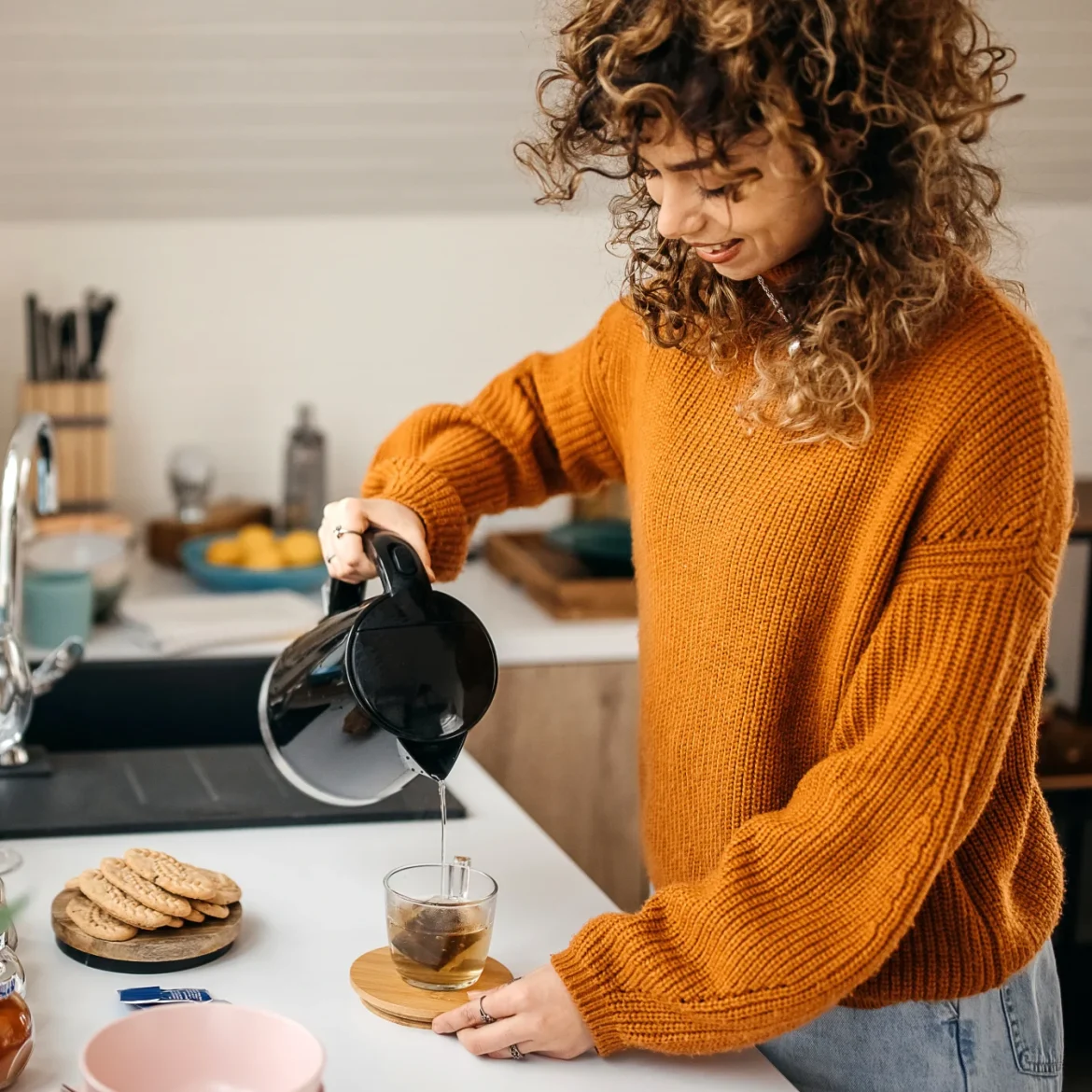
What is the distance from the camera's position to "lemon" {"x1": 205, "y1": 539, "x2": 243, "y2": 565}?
262cm

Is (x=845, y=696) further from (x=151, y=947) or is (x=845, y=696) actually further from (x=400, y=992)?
(x=151, y=947)

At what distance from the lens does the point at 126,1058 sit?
91cm

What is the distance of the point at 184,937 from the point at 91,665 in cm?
107

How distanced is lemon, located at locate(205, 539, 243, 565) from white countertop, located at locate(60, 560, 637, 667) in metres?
0.06

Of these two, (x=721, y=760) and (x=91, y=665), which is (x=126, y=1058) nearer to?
(x=721, y=760)

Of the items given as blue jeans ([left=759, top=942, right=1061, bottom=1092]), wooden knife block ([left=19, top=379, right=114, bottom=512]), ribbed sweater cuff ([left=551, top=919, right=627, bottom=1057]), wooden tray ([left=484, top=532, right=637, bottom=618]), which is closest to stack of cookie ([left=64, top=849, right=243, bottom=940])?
ribbed sweater cuff ([left=551, top=919, right=627, bottom=1057])

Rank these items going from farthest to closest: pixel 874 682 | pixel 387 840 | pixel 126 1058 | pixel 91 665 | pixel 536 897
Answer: pixel 91 665 < pixel 387 840 < pixel 536 897 < pixel 874 682 < pixel 126 1058

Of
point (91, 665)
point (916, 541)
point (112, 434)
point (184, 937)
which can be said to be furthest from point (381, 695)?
point (112, 434)

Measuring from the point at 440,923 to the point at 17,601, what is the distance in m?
0.78

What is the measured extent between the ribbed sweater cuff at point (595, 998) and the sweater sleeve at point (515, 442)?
46 centimetres

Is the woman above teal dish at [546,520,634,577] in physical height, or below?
above

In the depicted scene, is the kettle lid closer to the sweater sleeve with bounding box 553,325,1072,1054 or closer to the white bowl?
the sweater sleeve with bounding box 553,325,1072,1054

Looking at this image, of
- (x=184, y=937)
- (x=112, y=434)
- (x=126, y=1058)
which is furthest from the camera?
(x=112, y=434)

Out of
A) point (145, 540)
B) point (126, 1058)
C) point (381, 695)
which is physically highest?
point (381, 695)
